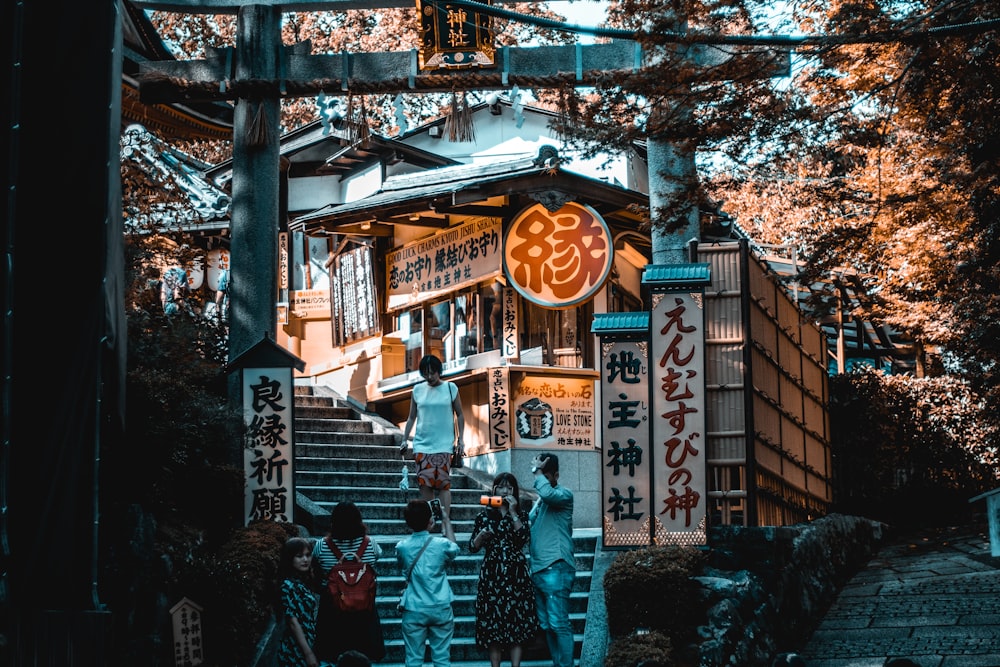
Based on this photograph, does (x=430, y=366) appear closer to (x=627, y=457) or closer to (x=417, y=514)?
(x=627, y=457)

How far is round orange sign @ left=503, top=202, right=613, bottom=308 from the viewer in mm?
19750

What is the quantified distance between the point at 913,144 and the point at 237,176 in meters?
8.83

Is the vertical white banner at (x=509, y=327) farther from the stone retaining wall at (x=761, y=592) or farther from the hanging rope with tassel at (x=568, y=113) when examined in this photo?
the hanging rope with tassel at (x=568, y=113)

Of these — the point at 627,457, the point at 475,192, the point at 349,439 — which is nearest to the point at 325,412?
the point at 349,439

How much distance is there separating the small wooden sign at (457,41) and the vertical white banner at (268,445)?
15.8ft

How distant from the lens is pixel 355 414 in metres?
21.9

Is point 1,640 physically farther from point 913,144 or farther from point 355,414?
point 355,414

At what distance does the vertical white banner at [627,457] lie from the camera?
12484 mm

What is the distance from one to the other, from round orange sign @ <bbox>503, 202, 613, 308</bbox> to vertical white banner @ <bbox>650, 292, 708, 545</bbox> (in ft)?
22.4

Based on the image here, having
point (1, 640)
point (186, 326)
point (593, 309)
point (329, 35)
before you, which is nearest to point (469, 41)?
point (186, 326)

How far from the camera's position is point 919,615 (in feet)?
42.9

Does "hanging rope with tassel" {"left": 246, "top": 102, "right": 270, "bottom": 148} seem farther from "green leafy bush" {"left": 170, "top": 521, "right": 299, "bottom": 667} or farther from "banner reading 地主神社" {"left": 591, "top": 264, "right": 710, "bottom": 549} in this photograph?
"green leafy bush" {"left": 170, "top": 521, "right": 299, "bottom": 667}

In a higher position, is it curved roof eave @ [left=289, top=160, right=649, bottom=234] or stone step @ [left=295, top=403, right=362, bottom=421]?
curved roof eave @ [left=289, top=160, right=649, bottom=234]

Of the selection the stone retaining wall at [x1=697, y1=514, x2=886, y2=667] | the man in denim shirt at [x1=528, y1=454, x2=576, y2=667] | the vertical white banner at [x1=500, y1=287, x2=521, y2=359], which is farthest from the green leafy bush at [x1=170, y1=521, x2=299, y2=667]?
the vertical white banner at [x1=500, y1=287, x2=521, y2=359]
